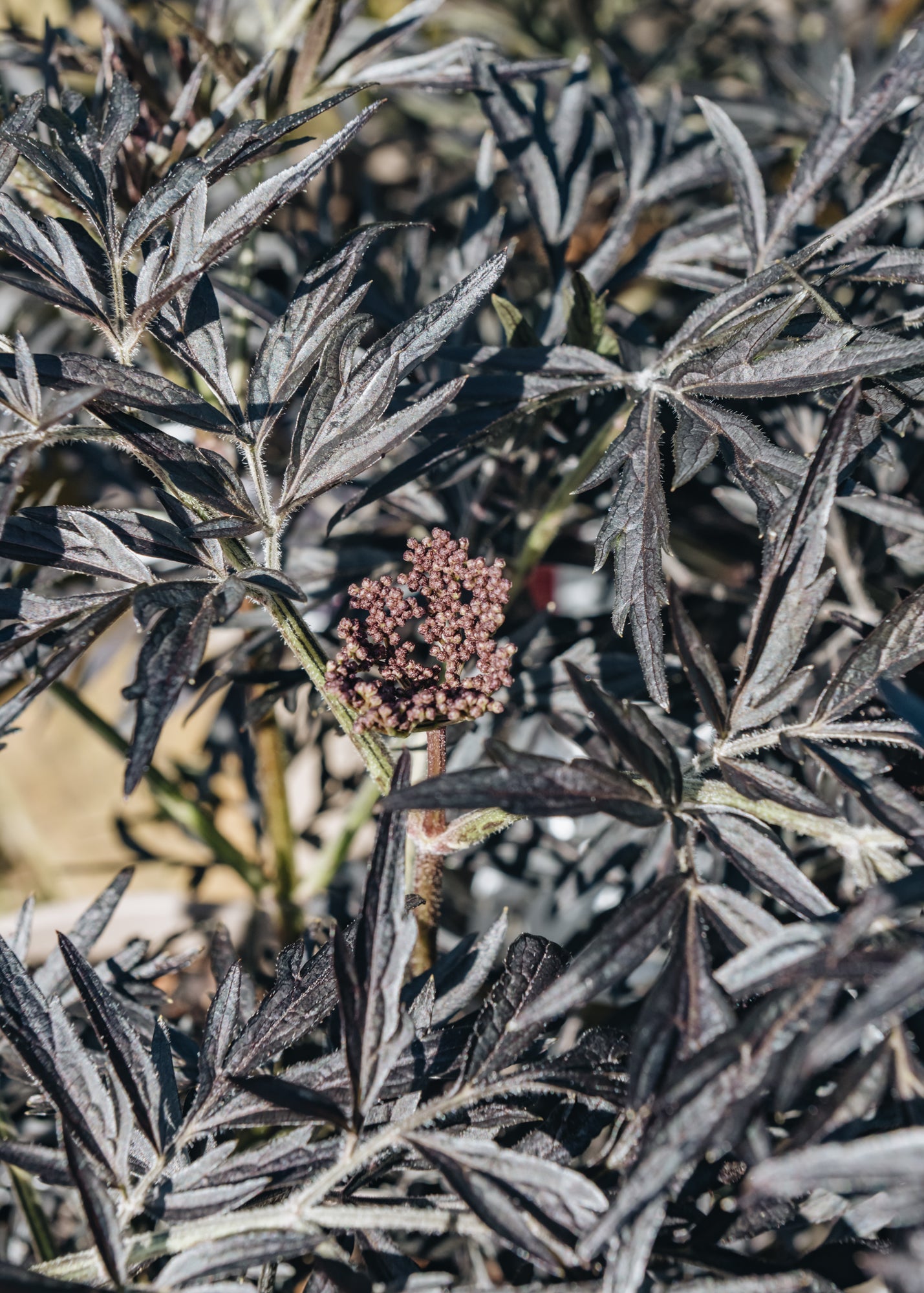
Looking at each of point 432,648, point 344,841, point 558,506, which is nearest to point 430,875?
point 432,648

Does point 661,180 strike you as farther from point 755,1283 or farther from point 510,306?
point 755,1283

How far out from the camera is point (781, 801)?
57 cm

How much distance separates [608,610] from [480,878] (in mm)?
375

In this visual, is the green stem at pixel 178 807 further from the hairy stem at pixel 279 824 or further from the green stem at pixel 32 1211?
the green stem at pixel 32 1211

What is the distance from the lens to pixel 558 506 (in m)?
0.87

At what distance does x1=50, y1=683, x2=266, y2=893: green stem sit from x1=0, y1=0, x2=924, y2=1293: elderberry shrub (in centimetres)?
15

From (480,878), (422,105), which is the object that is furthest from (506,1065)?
(422,105)

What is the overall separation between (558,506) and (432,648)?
32cm

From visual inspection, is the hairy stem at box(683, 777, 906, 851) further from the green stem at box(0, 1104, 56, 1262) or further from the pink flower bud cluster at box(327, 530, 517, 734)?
the green stem at box(0, 1104, 56, 1262)

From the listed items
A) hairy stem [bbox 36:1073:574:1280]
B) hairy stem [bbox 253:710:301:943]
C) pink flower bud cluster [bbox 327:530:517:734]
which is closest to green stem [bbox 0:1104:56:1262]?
hairy stem [bbox 36:1073:574:1280]

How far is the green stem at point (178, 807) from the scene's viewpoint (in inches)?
39.4

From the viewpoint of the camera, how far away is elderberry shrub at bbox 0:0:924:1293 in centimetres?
52

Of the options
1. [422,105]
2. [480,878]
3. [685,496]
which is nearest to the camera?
[685,496]

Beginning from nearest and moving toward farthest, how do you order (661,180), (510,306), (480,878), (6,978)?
(6,978) < (510,306) < (661,180) < (480,878)
